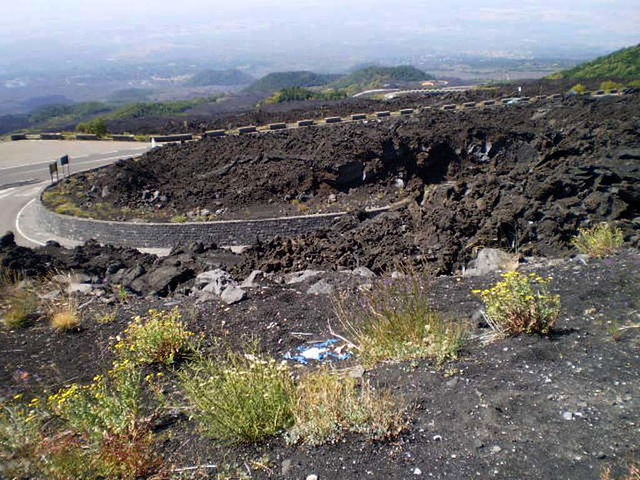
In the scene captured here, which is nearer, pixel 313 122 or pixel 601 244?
pixel 601 244

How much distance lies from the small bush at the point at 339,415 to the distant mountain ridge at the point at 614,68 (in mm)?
51621

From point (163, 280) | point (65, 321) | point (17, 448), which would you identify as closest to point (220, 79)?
point (163, 280)

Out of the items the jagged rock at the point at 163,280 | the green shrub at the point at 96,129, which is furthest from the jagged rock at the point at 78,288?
the green shrub at the point at 96,129

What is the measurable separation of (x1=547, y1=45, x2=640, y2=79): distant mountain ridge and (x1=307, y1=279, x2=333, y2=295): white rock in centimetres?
4876

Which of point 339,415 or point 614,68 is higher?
point 614,68

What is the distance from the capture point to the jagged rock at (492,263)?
7.93 metres

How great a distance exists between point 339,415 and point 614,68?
58360 mm

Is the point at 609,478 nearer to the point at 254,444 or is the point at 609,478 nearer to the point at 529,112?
the point at 254,444

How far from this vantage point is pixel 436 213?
13133 millimetres

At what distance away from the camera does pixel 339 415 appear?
3.60 meters

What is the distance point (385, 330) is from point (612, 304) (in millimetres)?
2331

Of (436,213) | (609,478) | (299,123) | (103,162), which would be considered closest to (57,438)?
(609,478)

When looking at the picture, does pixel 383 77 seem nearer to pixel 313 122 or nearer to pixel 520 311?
pixel 313 122

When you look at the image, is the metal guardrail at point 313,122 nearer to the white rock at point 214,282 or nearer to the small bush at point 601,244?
the white rock at point 214,282
